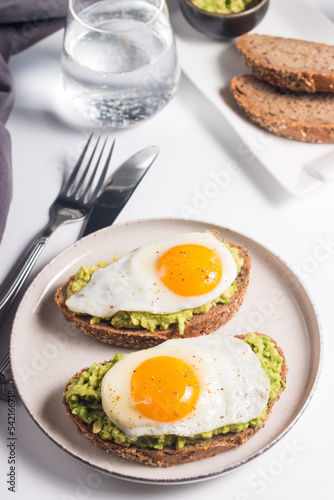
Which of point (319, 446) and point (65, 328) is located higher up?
point (319, 446)

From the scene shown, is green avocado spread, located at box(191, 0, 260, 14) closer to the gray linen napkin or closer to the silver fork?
the gray linen napkin

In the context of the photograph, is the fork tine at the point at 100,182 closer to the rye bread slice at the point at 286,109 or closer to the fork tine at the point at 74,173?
the fork tine at the point at 74,173

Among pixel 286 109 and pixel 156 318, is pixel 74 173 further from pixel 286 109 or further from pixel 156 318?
pixel 286 109

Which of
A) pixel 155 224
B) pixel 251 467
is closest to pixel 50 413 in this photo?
pixel 251 467

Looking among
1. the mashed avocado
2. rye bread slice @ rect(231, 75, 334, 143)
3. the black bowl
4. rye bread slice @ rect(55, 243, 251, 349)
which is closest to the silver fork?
rye bread slice @ rect(55, 243, 251, 349)

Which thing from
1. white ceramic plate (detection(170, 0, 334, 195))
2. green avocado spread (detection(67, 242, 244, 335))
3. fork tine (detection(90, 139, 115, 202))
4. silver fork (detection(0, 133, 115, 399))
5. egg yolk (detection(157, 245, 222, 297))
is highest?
white ceramic plate (detection(170, 0, 334, 195))

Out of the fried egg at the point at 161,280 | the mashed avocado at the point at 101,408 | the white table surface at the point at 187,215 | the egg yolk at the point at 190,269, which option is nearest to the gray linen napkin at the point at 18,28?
the white table surface at the point at 187,215

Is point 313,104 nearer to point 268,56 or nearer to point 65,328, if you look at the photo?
point 268,56
